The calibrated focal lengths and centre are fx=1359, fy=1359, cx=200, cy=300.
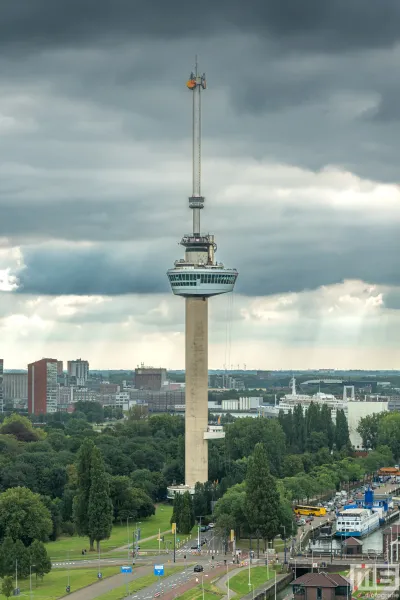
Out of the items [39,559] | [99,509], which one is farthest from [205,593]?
[99,509]

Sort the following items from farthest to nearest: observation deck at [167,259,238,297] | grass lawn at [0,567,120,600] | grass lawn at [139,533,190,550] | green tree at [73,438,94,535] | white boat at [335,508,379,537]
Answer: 1. observation deck at [167,259,238,297]
2. white boat at [335,508,379,537]
3. grass lawn at [139,533,190,550]
4. green tree at [73,438,94,535]
5. grass lawn at [0,567,120,600]

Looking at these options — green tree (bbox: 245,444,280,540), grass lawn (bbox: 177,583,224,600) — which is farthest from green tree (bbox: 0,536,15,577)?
green tree (bbox: 245,444,280,540)

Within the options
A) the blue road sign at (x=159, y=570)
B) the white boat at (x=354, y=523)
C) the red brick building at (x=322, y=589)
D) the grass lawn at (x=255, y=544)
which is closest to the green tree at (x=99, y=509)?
the grass lawn at (x=255, y=544)

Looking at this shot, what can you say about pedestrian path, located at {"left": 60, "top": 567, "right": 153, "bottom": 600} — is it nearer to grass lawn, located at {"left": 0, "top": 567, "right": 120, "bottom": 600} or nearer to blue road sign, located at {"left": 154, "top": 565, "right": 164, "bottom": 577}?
grass lawn, located at {"left": 0, "top": 567, "right": 120, "bottom": 600}

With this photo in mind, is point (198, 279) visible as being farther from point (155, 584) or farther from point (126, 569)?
point (155, 584)

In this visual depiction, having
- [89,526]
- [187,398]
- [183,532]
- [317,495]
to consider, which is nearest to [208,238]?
[187,398]

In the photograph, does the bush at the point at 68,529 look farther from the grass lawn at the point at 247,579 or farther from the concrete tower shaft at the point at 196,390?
the concrete tower shaft at the point at 196,390
